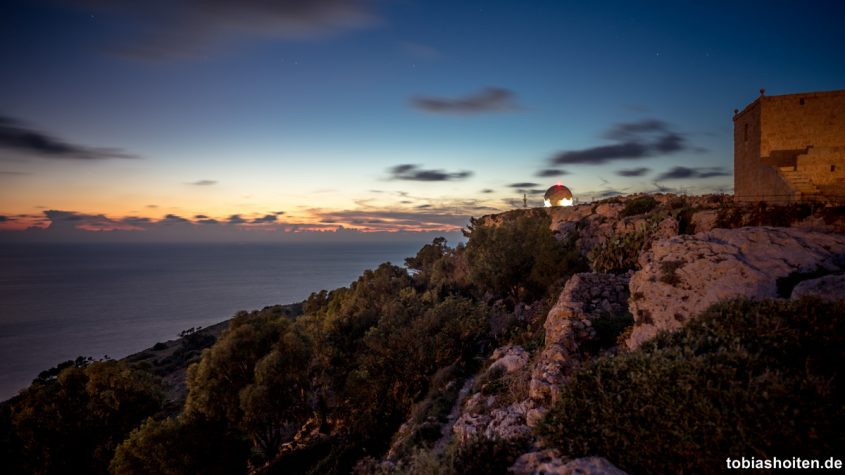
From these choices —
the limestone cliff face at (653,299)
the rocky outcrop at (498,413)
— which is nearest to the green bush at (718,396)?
the limestone cliff face at (653,299)

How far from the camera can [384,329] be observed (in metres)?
24.1

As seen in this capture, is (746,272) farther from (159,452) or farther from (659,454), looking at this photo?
(159,452)

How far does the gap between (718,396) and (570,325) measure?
7080 mm

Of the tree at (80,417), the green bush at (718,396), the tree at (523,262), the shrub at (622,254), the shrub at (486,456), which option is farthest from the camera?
the tree at (523,262)

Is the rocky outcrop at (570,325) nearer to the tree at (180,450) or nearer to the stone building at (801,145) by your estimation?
the stone building at (801,145)

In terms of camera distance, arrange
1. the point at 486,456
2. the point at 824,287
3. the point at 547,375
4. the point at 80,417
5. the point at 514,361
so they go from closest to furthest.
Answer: the point at 486,456 < the point at 824,287 < the point at 547,375 < the point at 514,361 < the point at 80,417

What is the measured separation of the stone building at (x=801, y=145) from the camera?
2259 cm

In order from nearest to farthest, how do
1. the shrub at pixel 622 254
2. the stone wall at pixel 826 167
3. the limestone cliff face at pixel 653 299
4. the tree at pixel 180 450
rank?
the limestone cliff face at pixel 653 299 → the tree at pixel 180 450 → the shrub at pixel 622 254 → the stone wall at pixel 826 167

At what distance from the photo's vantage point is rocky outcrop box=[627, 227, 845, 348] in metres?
9.40

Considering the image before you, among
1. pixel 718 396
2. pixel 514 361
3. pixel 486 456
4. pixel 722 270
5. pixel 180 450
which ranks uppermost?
pixel 722 270

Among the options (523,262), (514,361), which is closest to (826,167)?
(523,262)

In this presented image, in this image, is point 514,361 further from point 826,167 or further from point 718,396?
point 826,167

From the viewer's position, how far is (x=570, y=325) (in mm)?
12016

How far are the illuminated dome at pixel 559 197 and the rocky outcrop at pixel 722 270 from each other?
39293mm
